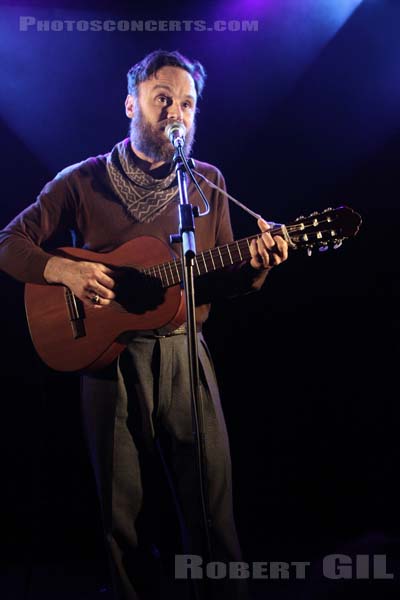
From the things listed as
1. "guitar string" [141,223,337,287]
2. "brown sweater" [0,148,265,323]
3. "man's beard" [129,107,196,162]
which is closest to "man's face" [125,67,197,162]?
"man's beard" [129,107,196,162]

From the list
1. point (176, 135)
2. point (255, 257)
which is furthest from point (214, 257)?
point (176, 135)

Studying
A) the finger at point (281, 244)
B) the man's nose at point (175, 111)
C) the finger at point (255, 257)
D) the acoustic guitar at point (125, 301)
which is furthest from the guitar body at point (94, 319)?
the man's nose at point (175, 111)

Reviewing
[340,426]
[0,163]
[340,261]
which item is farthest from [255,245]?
[0,163]

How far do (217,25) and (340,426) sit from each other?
7.61 feet

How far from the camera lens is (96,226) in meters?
2.55

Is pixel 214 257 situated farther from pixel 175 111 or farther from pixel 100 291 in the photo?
pixel 175 111

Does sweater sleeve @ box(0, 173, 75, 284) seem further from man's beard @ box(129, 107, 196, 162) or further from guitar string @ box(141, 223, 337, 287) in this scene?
guitar string @ box(141, 223, 337, 287)

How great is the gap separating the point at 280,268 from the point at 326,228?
98cm

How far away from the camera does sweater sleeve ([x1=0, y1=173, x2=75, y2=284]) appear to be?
2.51 meters

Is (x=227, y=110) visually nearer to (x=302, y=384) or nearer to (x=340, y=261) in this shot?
(x=340, y=261)

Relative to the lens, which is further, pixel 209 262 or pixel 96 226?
pixel 96 226

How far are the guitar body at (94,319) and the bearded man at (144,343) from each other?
0.04m

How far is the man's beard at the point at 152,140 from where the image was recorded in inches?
103

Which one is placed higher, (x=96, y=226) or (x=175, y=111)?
(x=175, y=111)
